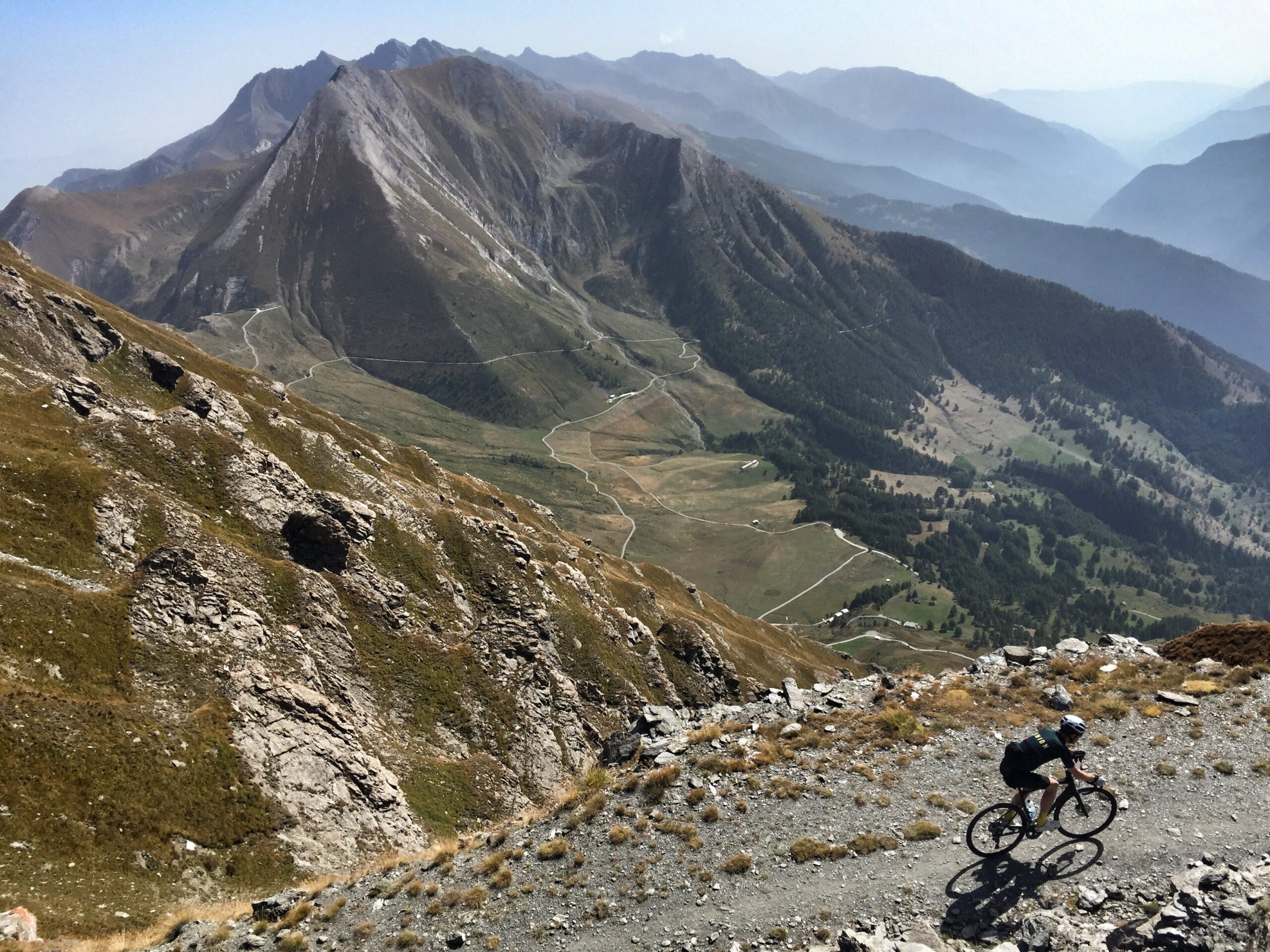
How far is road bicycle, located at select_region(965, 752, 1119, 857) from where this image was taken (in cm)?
2112

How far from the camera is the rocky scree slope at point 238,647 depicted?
30875 mm

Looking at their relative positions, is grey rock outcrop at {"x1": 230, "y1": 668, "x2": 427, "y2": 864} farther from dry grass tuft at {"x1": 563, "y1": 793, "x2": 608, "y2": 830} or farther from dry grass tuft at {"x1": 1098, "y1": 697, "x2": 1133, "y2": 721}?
dry grass tuft at {"x1": 1098, "y1": 697, "x2": 1133, "y2": 721}

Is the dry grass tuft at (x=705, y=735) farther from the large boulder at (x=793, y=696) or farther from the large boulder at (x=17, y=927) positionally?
the large boulder at (x=17, y=927)

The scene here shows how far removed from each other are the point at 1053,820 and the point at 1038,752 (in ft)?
→ 11.5

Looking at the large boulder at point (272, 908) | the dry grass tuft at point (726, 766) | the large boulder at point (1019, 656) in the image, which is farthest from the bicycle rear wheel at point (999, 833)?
the large boulder at point (272, 908)

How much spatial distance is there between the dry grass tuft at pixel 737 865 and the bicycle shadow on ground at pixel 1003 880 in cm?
650

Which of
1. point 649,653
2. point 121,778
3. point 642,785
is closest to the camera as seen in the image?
point 642,785

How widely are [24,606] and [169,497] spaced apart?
2119cm

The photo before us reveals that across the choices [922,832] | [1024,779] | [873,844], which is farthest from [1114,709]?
[873,844]

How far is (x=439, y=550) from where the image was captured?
7275 centimetres

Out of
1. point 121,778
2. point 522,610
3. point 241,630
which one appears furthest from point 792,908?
point 522,610

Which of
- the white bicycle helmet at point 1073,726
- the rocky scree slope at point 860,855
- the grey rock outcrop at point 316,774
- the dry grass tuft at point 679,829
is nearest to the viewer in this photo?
the rocky scree slope at point 860,855

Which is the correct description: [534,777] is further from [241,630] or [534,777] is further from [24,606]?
[24,606]

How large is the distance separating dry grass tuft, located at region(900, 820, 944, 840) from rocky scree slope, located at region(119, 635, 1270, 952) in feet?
0.21
